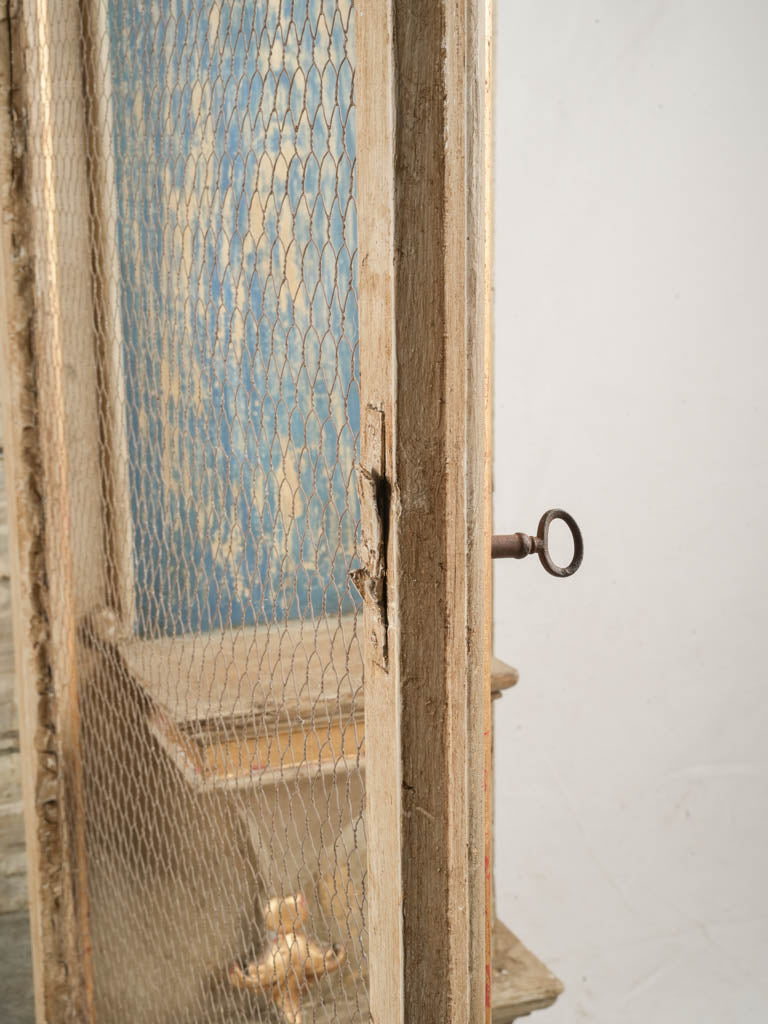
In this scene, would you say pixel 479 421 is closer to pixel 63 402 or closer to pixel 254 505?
pixel 254 505

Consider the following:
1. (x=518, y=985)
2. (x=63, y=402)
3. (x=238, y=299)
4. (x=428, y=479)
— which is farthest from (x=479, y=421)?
(x=518, y=985)

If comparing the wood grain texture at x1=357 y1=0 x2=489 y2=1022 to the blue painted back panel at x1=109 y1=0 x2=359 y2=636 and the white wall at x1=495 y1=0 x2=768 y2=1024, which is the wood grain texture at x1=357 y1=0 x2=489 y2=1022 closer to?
the blue painted back panel at x1=109 y1=0 x2=359 y2=636

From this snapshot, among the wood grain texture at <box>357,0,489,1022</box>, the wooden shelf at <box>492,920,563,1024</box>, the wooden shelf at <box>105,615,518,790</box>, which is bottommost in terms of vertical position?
the wooden shelf at <box>492,920,563,1024</box>

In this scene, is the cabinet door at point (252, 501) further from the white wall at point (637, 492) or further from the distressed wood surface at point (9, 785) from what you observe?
the white wall at point (637, 492)

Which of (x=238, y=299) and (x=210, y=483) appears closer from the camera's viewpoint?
(x=238, y=299)

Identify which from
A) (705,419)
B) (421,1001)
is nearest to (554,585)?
(705,419)

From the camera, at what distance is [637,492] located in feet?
6.42

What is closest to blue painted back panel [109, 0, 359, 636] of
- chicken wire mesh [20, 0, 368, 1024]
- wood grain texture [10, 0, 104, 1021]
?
chicken wire mesh [20, 0, 368, 1024]

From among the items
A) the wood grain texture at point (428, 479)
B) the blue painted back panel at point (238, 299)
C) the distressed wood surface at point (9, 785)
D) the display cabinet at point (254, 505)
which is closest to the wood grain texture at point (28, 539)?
the display cabinet at point (254, 505)

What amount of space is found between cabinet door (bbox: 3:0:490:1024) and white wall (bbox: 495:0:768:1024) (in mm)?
845

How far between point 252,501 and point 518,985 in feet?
2.69

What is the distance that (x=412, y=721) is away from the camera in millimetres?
540

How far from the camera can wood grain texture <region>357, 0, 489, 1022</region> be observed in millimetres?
506

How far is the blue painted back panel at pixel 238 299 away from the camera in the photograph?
705 millimetres
